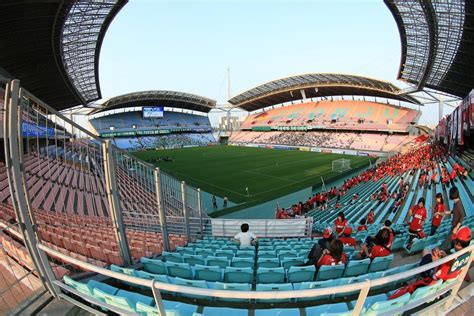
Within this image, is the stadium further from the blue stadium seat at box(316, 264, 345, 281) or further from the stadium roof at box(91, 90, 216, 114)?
the stadium roof at box(91, 90, 216, 114)

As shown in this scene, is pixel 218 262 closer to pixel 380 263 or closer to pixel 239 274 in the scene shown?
pixel 239 274

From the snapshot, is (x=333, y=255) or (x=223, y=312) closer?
(x=223, y=312)

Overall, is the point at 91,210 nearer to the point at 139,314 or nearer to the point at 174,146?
the point at 139,314

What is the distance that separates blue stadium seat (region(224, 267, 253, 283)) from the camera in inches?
165

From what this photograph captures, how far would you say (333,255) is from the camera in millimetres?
4375

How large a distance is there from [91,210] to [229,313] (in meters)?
8.13

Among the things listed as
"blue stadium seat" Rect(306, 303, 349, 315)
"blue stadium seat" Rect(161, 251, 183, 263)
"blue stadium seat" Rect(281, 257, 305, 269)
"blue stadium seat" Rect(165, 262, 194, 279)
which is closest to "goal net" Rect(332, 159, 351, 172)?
"blue stadium seat" Rect(281, 257, 305, 269)

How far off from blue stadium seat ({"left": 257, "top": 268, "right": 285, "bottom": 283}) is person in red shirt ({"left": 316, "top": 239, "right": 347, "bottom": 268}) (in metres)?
0.71

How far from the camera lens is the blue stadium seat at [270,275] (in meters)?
4.25

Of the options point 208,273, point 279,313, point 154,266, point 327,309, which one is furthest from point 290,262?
point 154,266

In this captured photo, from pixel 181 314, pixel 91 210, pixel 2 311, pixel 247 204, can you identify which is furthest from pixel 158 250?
pixel 247 204

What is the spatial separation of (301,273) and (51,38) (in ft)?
100

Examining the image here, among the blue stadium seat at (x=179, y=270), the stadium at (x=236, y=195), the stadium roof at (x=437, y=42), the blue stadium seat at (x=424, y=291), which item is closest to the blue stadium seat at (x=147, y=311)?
the stadium at (x=236, y=195)

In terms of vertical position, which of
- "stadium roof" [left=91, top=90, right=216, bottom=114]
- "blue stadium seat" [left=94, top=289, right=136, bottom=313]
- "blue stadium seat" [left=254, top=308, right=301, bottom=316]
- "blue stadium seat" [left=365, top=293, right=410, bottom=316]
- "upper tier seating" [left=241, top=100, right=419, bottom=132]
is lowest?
"blue stadium seat" [left=254, top=308, right=301, bottom=316]
